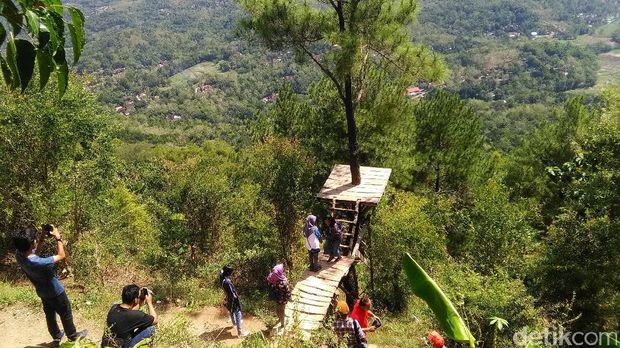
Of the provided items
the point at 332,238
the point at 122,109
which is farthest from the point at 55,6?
the point at 122,109

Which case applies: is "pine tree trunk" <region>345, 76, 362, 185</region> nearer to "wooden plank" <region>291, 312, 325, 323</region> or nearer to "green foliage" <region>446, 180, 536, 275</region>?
"wooden plank" <region>291, 312, 325, 323</region>

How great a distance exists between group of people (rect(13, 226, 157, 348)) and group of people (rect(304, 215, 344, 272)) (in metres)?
4.27

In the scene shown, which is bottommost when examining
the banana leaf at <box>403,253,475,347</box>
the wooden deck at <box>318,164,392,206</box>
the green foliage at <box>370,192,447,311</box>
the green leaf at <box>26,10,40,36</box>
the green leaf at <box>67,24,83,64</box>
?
the green foliage at <box>370,192,447,311</box>

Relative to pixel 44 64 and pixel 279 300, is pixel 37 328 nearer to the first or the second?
pixel 279 300

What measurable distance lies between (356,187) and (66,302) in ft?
23.2

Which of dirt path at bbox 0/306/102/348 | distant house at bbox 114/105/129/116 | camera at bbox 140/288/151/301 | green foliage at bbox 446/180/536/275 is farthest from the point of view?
distant house at bbox 114/105/129/116

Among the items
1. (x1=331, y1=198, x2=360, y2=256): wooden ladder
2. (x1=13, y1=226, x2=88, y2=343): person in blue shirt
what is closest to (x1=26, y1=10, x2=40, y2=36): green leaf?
(x1=13, y1=226, x2=88, y2=343): person in blue shirt

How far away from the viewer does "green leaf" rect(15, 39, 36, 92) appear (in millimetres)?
1028

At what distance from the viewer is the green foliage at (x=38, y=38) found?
103 cm

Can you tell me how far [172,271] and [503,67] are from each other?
521ft

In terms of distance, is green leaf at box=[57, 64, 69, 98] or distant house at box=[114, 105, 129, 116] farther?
distant house at box=[114, 105, 129, 116]

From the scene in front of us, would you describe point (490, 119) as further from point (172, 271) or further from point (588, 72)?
point (172, 271)

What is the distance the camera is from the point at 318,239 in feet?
30.1

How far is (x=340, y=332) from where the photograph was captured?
5.70 meters
